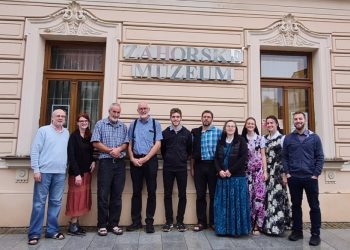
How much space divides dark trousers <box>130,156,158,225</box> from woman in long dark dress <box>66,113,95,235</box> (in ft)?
2.40

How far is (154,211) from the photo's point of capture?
501cm

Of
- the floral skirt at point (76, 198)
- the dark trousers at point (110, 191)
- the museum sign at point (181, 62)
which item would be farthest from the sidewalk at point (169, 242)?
the museum sign at point (181, 62)

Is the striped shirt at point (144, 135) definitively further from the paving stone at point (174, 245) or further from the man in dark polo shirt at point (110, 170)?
the paving stone at point (174, 245)

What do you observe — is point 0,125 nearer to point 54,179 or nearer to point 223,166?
point 54,179

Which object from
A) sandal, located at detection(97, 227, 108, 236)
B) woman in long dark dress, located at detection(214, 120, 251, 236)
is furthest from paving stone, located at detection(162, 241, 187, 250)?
sandal, located at detection(97, 227, 108, 236)

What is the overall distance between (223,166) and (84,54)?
137 inches

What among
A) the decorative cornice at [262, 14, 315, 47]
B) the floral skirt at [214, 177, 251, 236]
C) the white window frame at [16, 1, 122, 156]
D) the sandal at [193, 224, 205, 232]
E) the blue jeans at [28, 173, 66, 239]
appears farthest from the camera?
the decorative cornice at [262, 14, 315, 47]

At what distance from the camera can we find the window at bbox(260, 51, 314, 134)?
6168 millimetres

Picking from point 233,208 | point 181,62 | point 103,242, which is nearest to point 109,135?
point 103,242

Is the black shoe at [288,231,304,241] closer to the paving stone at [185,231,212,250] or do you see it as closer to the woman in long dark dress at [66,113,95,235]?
the paving stone at [185,231,212,250]

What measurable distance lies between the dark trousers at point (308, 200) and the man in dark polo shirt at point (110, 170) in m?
2.65

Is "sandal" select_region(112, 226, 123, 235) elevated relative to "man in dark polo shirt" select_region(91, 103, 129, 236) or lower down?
lower down

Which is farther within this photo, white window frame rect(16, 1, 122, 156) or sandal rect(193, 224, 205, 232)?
white window frame rect(16, 1, 122, 156)

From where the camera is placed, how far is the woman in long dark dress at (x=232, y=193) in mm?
4559
